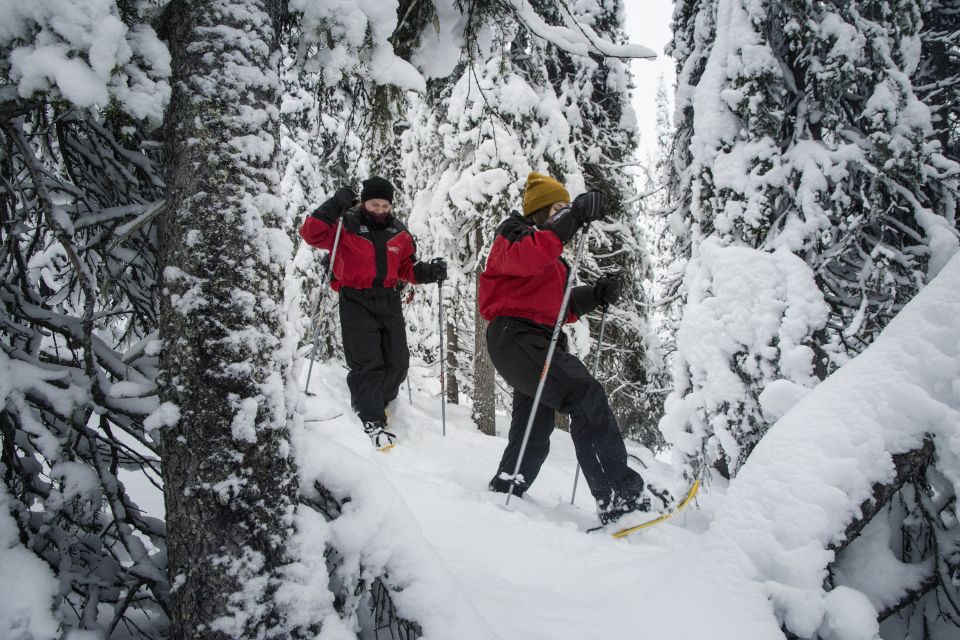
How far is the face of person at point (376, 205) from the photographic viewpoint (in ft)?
15.7

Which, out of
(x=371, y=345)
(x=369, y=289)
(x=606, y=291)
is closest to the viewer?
(x=606, y=291)

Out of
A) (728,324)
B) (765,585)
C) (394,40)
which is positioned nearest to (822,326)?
(728,324)

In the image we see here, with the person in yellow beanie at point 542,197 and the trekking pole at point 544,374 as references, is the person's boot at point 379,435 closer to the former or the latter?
the trekking pole at point 544,374

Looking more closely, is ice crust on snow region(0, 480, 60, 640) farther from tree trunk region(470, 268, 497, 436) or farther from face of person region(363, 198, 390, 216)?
tree trunk region(470, 268, 497, 436)

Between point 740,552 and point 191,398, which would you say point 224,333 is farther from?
point 740,552

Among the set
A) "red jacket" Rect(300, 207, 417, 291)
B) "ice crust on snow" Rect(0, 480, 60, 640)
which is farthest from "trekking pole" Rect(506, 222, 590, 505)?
"ice crust on snow" Rect(0, 480, 60, 640)

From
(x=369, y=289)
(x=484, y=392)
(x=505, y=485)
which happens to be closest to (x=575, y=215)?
(x=505, y=485)

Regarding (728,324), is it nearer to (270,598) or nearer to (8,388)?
(270,598)

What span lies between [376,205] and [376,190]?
0.15 m

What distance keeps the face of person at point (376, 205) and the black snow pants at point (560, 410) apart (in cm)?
201

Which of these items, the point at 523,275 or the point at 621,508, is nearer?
the point at 621,508

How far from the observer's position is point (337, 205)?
447 cm

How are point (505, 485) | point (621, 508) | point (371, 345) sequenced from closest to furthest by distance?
point (621, 508)
point (505, 485)
point (371, 345)

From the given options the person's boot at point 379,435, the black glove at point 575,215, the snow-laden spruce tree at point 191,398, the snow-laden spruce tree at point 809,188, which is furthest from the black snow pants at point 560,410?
the snow-laden spruce tree at point 809,188
